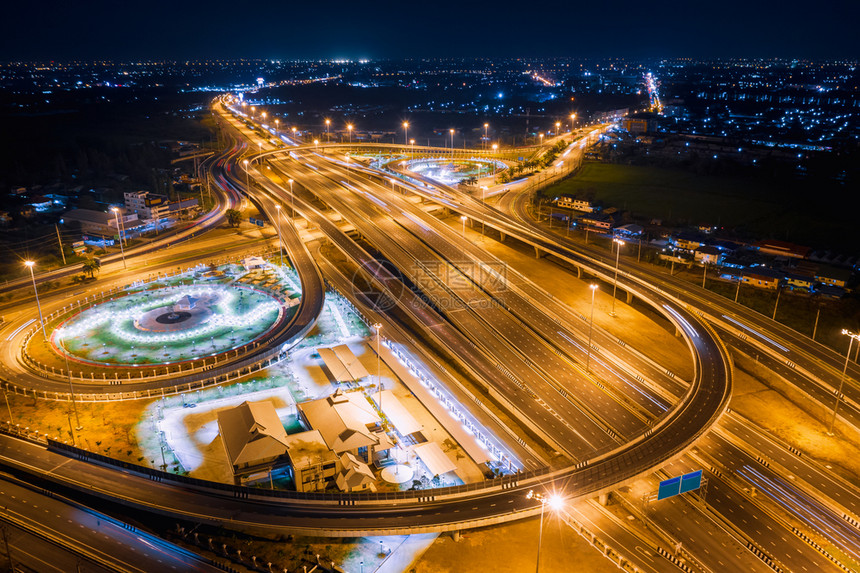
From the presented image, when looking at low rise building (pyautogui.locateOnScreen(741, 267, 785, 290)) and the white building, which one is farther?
the white building

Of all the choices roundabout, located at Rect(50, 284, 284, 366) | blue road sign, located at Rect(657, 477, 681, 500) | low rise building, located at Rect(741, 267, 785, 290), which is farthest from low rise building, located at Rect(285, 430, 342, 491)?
low rise building, located at Rect(741, 267, 785, 290)

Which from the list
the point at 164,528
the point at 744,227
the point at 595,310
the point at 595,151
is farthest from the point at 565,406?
the point at 595,151

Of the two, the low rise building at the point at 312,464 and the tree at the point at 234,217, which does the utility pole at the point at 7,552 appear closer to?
the low rise building at the point at 312,464

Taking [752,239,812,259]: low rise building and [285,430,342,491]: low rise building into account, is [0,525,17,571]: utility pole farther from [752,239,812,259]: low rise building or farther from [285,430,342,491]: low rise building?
[752,239,812,259]: low rise building

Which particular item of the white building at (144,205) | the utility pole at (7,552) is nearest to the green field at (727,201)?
the white building at (144,205)

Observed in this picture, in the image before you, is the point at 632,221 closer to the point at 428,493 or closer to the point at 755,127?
the point at 428,493

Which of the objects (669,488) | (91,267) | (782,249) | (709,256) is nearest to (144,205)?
(91,267)
